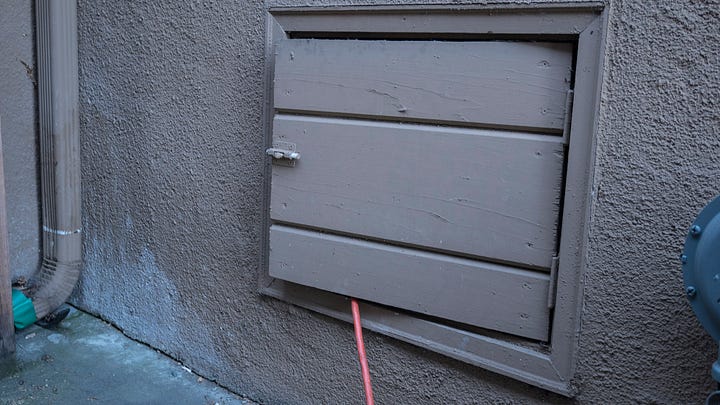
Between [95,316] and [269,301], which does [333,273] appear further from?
[95,316]

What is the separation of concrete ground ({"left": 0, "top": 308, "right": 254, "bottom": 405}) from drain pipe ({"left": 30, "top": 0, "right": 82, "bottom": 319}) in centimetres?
24

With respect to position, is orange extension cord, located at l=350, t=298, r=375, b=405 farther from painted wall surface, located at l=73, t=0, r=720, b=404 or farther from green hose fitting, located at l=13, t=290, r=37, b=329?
green hose fitting, located at l=13, t=290, r=37, b=329

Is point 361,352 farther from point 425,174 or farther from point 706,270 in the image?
point 706,270

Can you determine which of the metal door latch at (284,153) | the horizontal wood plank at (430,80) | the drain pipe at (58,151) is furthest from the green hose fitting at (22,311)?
the horizontal wood plank at (430,80)

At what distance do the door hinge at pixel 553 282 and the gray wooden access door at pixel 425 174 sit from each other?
2cm

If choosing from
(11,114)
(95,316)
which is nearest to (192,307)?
(95,316)

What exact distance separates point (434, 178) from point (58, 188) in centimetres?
241

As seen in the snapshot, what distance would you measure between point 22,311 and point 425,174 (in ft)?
8.16

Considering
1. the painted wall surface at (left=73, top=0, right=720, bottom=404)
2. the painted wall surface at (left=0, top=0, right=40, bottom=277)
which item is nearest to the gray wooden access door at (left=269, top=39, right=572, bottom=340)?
the painted wall surface at (left=73, top=0, right=720, bottom=404)

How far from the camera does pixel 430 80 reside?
7.59 feet

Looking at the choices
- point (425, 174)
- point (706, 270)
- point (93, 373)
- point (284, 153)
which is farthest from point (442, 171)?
point (93, 373)

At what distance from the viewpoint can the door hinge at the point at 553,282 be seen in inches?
84.4

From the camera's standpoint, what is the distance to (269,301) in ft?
9.89

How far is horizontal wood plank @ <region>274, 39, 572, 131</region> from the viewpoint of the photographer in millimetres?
2115
